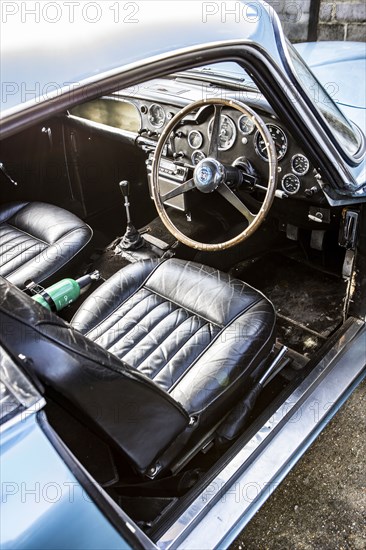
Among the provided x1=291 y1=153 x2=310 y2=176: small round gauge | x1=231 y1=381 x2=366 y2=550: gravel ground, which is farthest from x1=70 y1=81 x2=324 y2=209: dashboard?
x1=231 y1=381 x2=366 y2=550: gravel ground

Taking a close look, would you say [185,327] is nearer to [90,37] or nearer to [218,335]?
[218,335]

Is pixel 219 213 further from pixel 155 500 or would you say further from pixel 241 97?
pixel 155 500

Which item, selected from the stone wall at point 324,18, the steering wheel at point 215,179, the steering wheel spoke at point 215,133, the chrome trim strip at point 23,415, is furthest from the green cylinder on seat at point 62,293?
the stone wall at point 324,18

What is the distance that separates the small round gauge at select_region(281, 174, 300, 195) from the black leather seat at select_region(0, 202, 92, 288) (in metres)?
1.04

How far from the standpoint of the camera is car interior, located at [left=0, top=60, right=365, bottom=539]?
4.16 feet

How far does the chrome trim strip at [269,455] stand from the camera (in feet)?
4.74

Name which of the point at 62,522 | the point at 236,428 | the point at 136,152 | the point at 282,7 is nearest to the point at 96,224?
the point at 136,152

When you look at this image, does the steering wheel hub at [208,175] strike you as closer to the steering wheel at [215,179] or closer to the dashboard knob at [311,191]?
the steering wheel at [215,179]

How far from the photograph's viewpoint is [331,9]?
17.1 ft

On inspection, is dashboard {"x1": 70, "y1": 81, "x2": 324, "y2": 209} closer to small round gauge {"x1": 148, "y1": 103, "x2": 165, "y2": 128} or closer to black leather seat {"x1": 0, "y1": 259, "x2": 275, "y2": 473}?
small round gauge {"x1": 148, "y1": 103, "x2": 165, "y2": 128}

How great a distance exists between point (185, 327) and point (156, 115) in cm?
137

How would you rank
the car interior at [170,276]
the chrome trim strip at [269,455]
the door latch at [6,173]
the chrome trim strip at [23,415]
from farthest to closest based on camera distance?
the door latch at [6,173] < the chrome trim strip at [269,455] < the car interior at [170,276] < the chrome trim strip at [23,415]

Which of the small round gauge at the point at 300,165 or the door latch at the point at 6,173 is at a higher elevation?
the small round gauge at the point at 300,165

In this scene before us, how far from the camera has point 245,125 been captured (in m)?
2.37
